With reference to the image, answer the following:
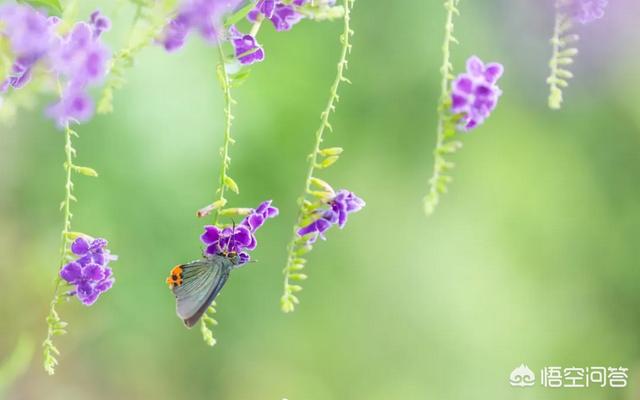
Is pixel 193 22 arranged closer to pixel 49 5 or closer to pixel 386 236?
pixel 49 5

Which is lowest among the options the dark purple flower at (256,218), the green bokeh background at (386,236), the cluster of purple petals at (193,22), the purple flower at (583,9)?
the dark purple flower at (256,218)

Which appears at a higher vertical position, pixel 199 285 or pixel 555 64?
pixel 555 64

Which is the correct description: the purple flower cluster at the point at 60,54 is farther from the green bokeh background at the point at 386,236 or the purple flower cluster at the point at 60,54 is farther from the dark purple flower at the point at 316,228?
the green bokeh background at the point at 386,236

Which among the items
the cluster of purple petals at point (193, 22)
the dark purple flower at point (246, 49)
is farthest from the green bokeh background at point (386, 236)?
the cluster of purple petals at point (193, 22)

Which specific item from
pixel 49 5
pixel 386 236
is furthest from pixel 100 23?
pixel 386 236

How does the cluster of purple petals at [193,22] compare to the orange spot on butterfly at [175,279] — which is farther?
the orange spot on butterfly at [175,279]

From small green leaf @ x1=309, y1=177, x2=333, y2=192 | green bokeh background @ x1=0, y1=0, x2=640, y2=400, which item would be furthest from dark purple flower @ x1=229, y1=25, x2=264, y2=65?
green bokeh background @ x1=0, y1=0, x2=640, y2=400

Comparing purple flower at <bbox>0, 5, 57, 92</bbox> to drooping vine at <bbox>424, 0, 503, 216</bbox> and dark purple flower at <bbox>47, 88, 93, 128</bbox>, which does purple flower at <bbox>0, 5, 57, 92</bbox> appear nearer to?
dark purple flower at <bbox>47, 88, 93, 128</bbox>
